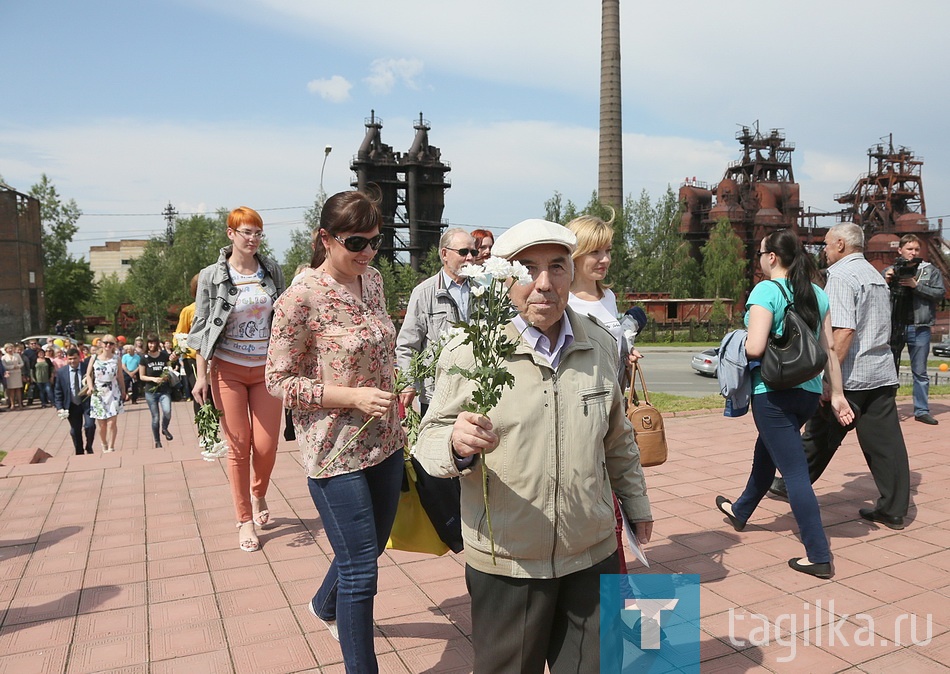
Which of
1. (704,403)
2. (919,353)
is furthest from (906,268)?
(704,403)

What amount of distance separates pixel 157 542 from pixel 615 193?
164 ft

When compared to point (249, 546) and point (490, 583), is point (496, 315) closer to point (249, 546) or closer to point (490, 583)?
point (490, 583)

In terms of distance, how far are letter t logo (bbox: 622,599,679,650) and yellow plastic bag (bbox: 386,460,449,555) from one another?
105 centimetres

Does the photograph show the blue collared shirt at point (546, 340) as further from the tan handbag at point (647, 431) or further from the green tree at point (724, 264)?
the green tree at point (724, 264)

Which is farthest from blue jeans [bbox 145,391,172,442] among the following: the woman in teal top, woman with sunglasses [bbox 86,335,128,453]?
the woman in teal top

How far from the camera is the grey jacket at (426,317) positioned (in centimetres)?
456

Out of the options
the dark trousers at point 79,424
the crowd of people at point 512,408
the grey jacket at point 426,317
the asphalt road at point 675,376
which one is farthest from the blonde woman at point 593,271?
the asphalt road at point 675,376

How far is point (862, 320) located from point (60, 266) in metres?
69.3

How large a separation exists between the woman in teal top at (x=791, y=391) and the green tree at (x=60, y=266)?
65264mm

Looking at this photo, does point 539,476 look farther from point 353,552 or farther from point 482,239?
point 482,239

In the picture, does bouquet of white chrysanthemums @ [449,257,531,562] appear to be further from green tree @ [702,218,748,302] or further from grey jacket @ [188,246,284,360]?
green tree @ [702,218,748,302]

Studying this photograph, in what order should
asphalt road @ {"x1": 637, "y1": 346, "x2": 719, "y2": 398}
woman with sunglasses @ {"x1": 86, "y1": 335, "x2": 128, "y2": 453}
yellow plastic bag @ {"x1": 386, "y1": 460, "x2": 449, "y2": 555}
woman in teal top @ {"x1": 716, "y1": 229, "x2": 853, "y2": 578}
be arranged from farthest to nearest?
asphalt road @ {"x1": 637, "y1": 346, "x2": 719, "y2": 398}, woman with sunglasses @ {"x1": 86, "y1": 335, "x2": 128, "y2": 453}, woman in teal top @ {"x1": 716, "y1": 229, "x2": 853, "y2": 578}, yellow plastic bag @ {"x1": 386, "y1": 460, "x2": 449, "y2": 555}

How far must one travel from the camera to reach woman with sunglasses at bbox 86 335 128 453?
9992 mm

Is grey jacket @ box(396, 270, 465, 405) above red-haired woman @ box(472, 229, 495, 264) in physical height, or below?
below
